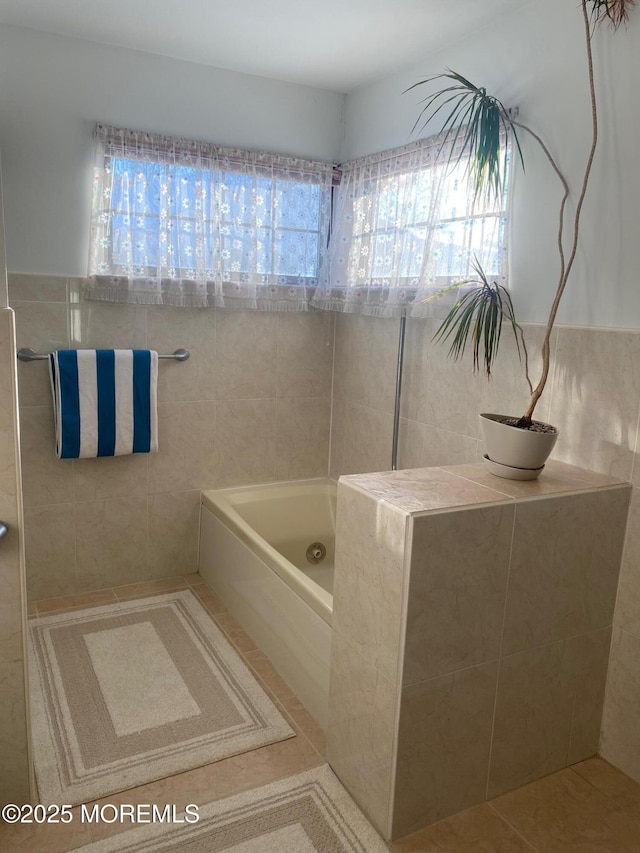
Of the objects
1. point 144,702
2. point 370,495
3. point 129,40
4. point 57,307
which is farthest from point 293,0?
point 144,702

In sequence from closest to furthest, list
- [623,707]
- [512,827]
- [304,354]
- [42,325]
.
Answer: [512,827] → [623,707] → [42,325] → [304,354]

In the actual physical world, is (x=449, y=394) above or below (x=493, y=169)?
below

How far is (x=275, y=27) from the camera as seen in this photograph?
2.53m

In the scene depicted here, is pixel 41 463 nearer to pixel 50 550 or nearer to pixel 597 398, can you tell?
pixel 50 550

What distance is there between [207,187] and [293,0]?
89 centimetres

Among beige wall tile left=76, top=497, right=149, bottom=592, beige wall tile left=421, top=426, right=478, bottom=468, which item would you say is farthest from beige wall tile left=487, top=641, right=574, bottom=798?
beige wall tile left=76, top=497, right=149, bottom=592

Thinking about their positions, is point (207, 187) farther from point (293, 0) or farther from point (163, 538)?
point (163, 538)

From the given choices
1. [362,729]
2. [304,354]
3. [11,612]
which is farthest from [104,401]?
[362,729]

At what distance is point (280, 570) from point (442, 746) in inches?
35.2

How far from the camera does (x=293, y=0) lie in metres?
2.30

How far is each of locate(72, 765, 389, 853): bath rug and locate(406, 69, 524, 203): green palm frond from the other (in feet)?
6.55

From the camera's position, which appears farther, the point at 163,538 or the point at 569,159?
the point at 163,538

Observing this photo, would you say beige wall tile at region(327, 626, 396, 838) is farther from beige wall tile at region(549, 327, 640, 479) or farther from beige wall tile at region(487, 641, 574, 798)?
beige wall tile at region(549, 327, 640, 479)

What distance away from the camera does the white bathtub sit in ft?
7.40
